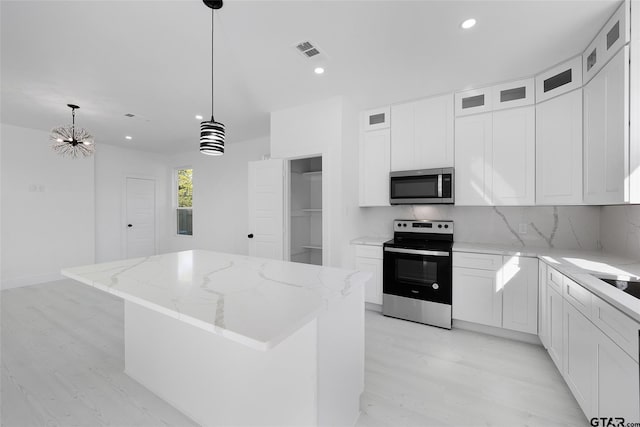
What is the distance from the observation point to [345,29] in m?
2.05

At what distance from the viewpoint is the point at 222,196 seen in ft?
18.9

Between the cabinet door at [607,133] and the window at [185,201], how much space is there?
6.85m

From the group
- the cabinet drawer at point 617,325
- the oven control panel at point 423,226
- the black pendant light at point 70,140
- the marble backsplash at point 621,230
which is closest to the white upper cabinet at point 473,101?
the oven control panel at point 423,226

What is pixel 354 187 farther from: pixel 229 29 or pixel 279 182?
pixel 229 29

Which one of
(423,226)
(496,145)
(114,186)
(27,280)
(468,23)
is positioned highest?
(468,23)

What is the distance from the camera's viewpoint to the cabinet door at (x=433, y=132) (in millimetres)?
3141

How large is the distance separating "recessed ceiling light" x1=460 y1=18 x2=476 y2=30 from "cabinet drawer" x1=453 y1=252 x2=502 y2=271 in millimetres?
2041

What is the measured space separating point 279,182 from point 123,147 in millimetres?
4515

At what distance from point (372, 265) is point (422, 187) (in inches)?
44.7

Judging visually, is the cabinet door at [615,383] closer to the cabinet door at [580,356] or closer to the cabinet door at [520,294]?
the cabinet door at [580,356]

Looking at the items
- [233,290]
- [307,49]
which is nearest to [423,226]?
[307,49]

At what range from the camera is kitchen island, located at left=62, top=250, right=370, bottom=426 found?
108 cm

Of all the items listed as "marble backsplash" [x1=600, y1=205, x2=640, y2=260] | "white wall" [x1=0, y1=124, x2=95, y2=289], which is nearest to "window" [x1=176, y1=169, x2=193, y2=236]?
"white wall" [x1=0, y1=124, x2=95, y2=289]

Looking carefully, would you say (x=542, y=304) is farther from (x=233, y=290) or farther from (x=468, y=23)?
(x=233, y=290)
